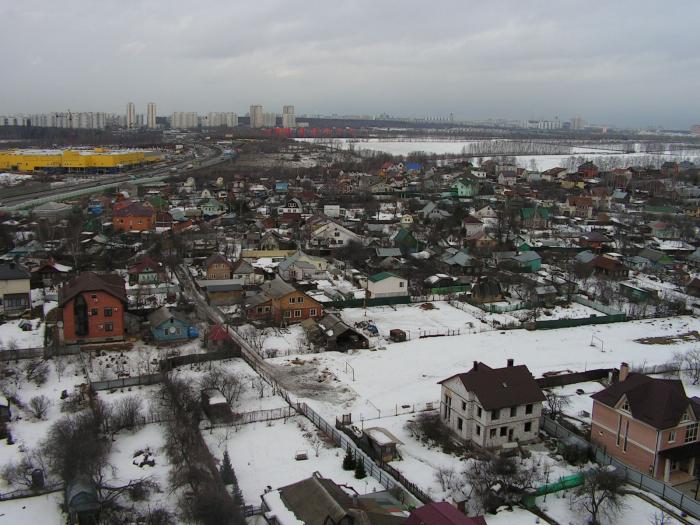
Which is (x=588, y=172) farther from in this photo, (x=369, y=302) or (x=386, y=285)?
(x=369, y=302)

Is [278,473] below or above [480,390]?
below

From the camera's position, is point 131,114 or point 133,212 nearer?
point 133,212

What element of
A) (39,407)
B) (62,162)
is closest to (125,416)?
(39,407)

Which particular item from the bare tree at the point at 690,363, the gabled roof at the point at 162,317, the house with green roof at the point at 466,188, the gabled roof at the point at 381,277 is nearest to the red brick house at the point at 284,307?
the gabled roof at the point at 162,317

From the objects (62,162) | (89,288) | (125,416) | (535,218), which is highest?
(62,162)

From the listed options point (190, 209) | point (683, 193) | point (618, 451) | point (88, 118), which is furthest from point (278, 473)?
point (88, 118)

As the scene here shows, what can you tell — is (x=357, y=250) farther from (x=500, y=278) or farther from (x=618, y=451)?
(x=618, y=451)
